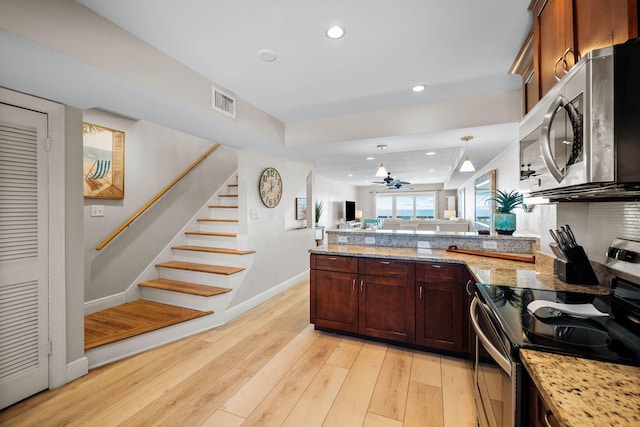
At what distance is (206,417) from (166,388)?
0.50 meters

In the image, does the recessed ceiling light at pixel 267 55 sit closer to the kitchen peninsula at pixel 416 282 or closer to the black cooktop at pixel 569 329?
the kitchen peninsula at pixel 416 282

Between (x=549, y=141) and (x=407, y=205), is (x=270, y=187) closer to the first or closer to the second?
(x=549, y=141)

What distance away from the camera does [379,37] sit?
1836mm

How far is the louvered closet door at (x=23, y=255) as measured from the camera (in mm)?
1803

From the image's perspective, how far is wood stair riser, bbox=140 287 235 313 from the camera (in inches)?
120

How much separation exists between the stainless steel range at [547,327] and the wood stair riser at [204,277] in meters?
2.62

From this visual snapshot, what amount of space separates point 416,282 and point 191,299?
2.45 m

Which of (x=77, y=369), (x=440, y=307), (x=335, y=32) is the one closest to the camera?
(x=335, y=32)

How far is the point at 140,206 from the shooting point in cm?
352

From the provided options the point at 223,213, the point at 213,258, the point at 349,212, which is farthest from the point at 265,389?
the point at 349,212

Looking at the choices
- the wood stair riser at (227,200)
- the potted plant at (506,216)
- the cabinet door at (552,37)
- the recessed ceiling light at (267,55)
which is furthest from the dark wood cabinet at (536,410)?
the wood stair riser at (227,200)

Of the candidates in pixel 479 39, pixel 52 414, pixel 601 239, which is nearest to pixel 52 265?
pixel 52 414

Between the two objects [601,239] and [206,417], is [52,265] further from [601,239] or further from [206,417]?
[601,239]

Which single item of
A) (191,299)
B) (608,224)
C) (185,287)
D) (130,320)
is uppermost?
(608,224)
